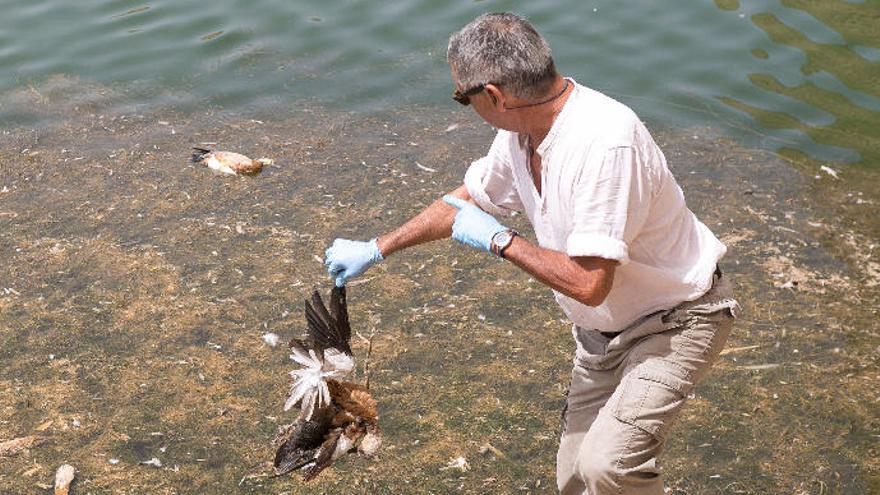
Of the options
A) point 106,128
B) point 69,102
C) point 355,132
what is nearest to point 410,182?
point 355,132

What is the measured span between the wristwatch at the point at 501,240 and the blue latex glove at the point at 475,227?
0.02m

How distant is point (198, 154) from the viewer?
A: 9.11 metres

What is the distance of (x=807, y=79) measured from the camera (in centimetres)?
1011

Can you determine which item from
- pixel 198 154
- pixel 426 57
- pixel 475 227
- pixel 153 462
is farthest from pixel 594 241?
pixel 426 57

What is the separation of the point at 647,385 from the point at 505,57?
129cm

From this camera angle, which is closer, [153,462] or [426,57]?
[153,462]

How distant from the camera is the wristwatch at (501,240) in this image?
4.43 m

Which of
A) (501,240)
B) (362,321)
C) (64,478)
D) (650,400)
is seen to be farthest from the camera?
(362,321)

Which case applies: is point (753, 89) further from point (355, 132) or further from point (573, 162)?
point (573, 162)

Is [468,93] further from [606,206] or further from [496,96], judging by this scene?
[606,206]

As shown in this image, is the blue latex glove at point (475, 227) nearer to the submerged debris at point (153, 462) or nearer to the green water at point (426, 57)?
the submerged debris at point (153, 462)

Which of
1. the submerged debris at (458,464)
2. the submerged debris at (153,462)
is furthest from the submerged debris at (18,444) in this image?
the submerged debris at (458,464)

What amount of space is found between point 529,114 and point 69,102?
21.8ft

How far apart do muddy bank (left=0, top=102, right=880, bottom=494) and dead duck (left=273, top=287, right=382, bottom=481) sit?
0.55m
